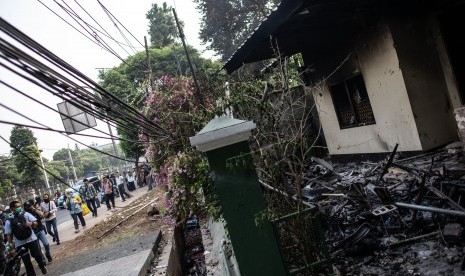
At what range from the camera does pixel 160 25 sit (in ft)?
130

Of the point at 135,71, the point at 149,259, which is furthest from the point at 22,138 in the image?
the point at 149,259

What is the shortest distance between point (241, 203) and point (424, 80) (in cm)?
658

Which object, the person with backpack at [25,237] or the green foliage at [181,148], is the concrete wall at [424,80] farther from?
the person with backpack at [25,237]

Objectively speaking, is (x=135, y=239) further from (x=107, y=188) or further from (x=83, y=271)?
(x=107, y=188)

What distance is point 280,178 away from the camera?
368 centimetres

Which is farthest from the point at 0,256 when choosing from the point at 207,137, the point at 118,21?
the point at 207,137

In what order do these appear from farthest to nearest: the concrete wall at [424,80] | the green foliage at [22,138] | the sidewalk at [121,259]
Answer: the green foliage at [22,138] < the concrete wall at [424,80] < the sidewalk at [121,259]

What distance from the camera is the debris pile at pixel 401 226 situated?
11.3 ft

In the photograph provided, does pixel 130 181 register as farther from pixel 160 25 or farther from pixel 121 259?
pixel 160 25

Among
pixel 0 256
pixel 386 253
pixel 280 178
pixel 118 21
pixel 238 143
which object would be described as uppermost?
pixel 118 21

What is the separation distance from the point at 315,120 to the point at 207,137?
1066 centimetres

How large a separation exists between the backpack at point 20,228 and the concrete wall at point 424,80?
31.9 ft

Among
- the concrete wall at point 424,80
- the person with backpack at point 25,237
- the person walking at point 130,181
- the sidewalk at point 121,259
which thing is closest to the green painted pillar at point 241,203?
the sidewalk at point 121,259

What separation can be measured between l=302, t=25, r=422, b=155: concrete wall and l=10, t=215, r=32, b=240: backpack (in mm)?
7629
